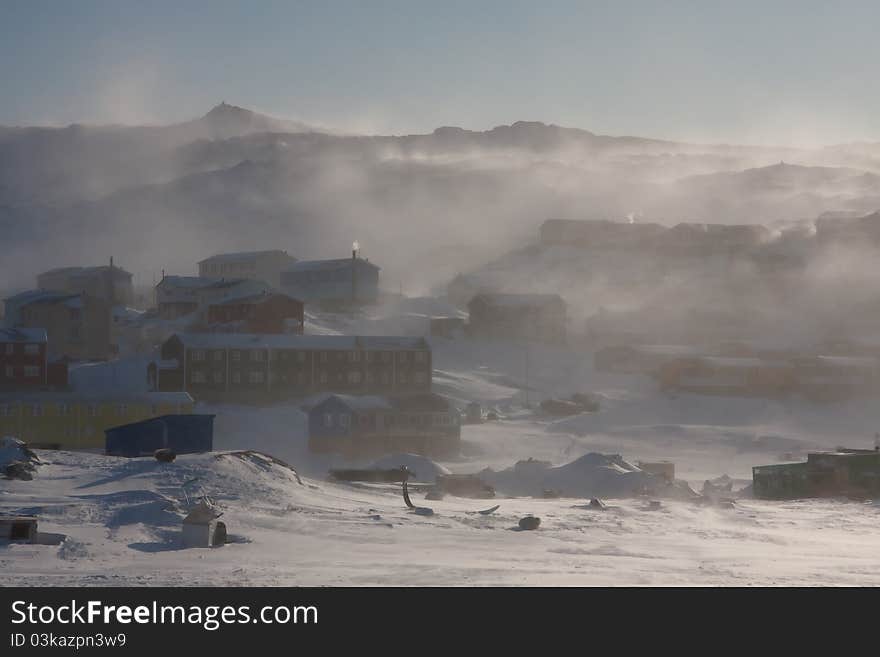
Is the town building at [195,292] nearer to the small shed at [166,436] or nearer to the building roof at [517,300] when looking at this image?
the building roof at [517,300]

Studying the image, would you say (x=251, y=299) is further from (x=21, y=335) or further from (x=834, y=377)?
(x=834, y=377)

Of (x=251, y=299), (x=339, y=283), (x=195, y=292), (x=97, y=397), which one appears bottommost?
(x=97, y=397)

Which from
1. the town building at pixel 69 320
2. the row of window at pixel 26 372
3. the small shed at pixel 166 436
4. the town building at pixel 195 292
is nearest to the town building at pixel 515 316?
the town building at pixel 195 292

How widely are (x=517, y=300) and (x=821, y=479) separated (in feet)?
157

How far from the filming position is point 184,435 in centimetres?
5831

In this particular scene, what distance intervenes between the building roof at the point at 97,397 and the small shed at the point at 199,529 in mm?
34210

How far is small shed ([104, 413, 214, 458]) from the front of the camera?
5791 centimetres

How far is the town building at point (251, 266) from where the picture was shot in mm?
116188

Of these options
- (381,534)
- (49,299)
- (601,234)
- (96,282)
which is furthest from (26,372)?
(601,234)

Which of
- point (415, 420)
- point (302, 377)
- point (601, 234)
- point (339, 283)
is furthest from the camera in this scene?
point (601, 234)

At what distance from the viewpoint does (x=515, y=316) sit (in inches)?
4003

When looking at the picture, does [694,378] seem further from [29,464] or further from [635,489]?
[29,464]

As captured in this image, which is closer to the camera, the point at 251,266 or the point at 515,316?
the point at 515,316
